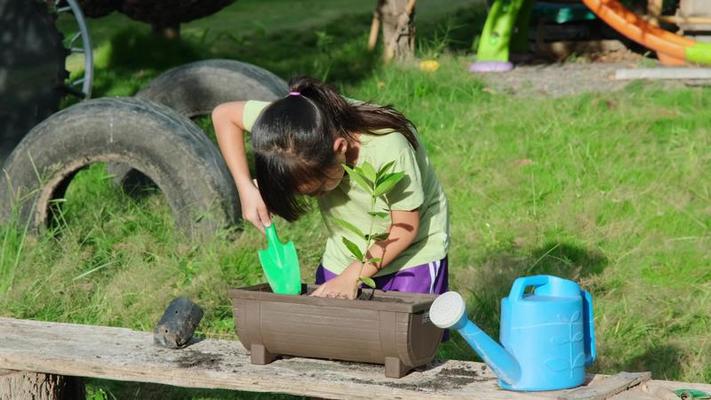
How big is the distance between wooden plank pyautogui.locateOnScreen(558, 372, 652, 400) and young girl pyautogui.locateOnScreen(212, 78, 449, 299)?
0.62 meters

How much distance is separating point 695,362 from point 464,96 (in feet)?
12.2

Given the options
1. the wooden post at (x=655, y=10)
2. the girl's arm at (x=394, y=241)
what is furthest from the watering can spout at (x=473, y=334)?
the wooden post at (x=655, y=10)

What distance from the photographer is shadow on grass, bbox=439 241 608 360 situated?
4457 millimetres

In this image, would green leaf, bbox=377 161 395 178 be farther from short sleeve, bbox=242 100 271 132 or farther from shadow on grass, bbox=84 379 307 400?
shadow on grass, bbox=84 379 307 400

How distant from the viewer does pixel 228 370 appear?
9.52 feet

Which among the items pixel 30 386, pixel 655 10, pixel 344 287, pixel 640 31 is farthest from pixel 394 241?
pixel 655 10

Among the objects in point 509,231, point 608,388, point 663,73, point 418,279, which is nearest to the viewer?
point 608,388

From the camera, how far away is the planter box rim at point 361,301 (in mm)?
2715

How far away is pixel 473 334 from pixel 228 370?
68 centimetres

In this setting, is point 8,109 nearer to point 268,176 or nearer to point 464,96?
point 464,96

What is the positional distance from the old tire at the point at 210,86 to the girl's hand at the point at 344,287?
300 centimetres

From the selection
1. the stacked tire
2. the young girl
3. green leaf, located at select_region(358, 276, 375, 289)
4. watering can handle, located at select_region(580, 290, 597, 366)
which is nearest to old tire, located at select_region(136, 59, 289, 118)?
the stacked tire

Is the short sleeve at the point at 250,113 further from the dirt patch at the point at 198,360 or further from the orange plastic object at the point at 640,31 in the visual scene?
the orange plastic object at the point at 640,31

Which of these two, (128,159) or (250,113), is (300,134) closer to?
(250,113)
